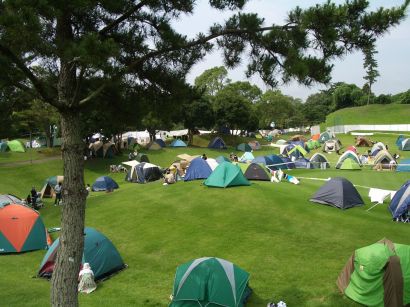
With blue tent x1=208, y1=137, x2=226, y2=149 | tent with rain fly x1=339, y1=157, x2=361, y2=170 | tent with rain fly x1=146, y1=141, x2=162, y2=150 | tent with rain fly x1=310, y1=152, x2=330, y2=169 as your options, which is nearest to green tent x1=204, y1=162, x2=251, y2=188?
tent with rain fly x1=339, y1=157, x2=361, y2=170

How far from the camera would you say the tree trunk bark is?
21.1 feet

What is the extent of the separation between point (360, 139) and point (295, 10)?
51.4 meters

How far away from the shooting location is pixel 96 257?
13805 millimetres

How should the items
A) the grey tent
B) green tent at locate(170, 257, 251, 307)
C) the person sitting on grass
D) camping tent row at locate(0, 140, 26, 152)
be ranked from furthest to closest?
camping tent row at locate(0, 140, 26, 152)
the grey tent
the person sitting on grass
green tent at locate(170, 257, 251, 307)

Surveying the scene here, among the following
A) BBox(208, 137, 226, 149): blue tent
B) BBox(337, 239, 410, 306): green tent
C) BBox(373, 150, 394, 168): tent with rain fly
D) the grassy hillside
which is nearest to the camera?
BBox(337, 239, 410, 306): green tent

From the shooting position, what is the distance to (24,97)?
773cm

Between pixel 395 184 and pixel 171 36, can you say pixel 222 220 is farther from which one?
pixel 395 184

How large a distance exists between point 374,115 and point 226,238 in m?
81.3

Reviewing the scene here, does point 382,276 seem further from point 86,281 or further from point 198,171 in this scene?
Answer: point 198,171

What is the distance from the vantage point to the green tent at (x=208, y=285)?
10.7 meters

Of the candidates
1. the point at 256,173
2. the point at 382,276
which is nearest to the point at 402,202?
the point at 382,276

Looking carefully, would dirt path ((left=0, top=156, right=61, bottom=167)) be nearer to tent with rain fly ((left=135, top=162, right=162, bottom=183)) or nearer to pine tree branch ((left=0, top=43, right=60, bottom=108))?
tent with rain fly ((left=135, top=162, right=162, bottom=183))

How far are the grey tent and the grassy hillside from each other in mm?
70126

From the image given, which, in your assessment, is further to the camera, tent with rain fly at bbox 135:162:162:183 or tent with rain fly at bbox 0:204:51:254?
tent with rain fly at bbox 135:162:162:183
